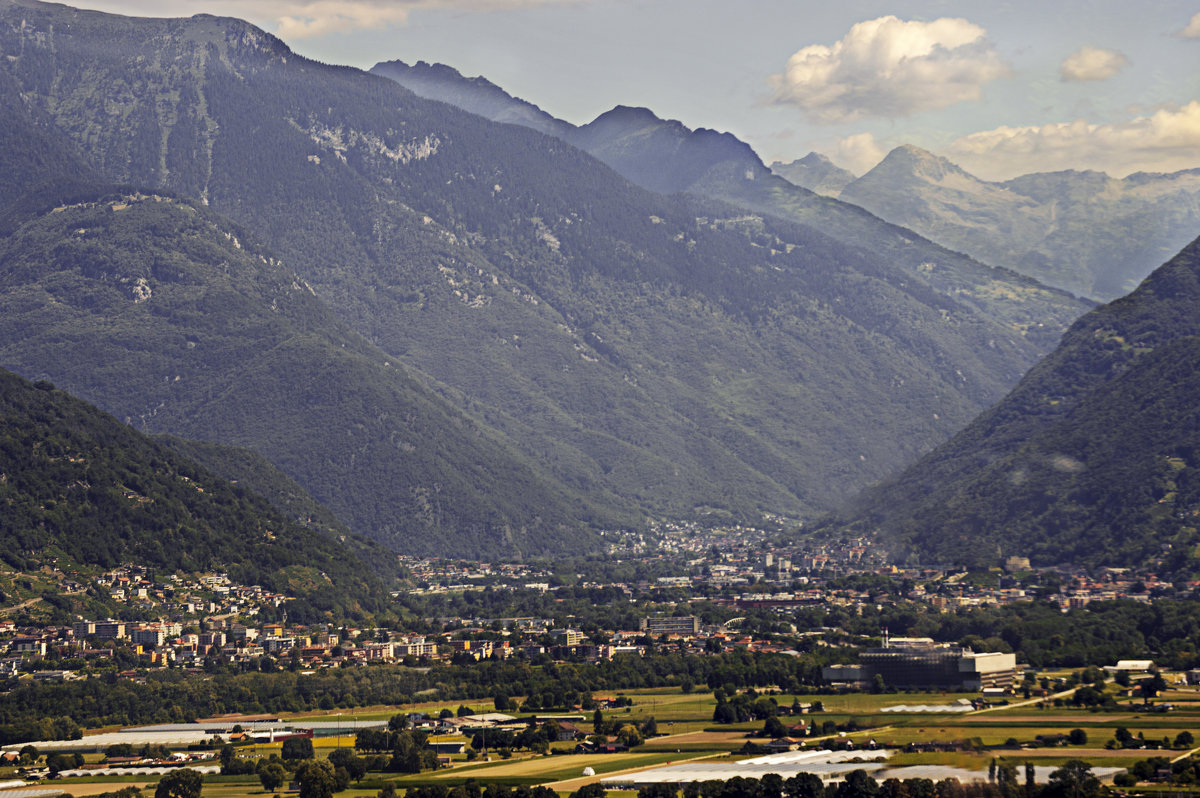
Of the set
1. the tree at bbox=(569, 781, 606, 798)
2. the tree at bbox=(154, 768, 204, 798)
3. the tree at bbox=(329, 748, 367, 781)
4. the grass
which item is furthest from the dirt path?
the tree at bbox=(154, 768, 204, 798)

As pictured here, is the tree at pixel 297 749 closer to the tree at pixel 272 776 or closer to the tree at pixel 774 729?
the tree at pixel 272 776

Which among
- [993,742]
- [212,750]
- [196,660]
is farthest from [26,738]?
[993,742]

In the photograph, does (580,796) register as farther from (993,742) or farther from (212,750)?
(212,750)

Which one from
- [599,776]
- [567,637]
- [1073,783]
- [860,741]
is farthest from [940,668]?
[567,637]

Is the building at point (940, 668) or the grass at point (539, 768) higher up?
the building at point (940, 668)

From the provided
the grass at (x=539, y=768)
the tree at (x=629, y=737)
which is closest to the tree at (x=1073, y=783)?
the grass at (x=539, y=768)

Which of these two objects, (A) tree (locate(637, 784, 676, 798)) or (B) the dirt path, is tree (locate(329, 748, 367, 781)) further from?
(A) tree (locate(637, 784, 676, 798))
